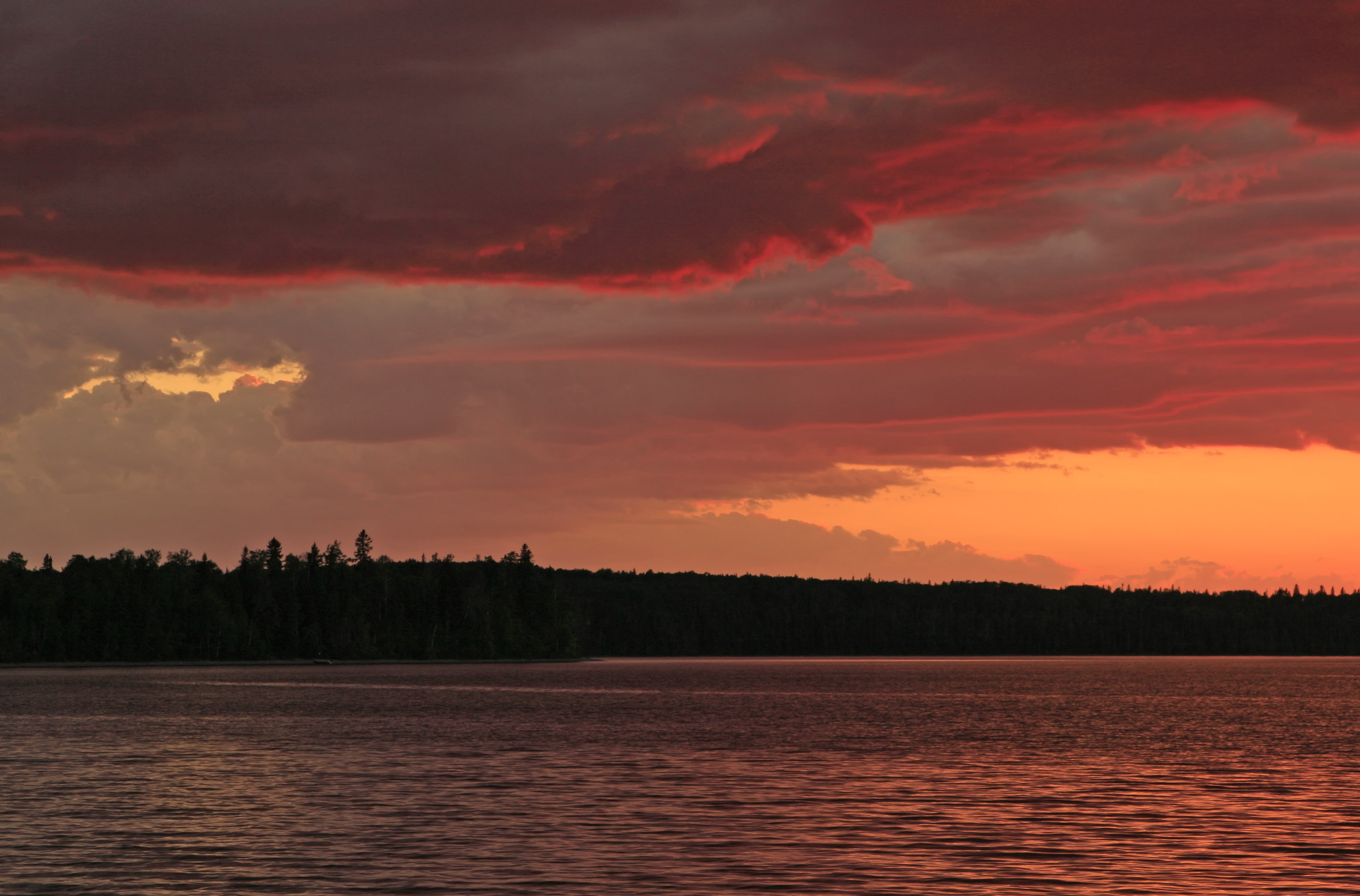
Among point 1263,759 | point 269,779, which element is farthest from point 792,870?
point 1263,759

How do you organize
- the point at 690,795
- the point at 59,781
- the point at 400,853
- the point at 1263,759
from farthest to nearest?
the point at 1263,759 → the point at 59,781 → the point at 690,795 → the point at 400,853

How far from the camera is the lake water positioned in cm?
3906

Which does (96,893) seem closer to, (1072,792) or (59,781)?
(59,781)

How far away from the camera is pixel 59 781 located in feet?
205

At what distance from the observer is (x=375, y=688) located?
183 meters

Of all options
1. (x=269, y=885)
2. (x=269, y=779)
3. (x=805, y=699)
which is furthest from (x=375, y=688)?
(x=269, y=885)

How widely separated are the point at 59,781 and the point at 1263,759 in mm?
60047

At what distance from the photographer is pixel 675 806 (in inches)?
2132

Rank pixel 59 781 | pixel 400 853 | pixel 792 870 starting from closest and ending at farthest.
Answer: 1. pixel 792 870
2. pixel 400 853
3. pixel 59 781

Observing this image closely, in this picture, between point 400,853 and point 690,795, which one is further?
point 690,795

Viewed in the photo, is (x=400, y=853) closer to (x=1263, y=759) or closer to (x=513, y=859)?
(x=513, y=859)

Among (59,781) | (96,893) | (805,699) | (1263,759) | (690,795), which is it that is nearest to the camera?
(96,893)

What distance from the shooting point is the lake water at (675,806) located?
39.1m

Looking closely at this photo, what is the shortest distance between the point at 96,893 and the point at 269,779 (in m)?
27.8
